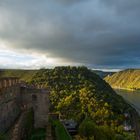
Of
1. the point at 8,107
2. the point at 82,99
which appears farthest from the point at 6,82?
the point at 82,99

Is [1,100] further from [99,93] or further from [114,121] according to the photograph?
[99,93]

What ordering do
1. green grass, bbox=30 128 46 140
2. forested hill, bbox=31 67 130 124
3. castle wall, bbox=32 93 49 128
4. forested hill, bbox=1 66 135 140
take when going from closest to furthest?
green grass, bbox=30 128 46 140
castle wall, bbox=32 93 49 128
forested hill, bbox=1 66 135 140
forested hill, bbox=31 67 130 124

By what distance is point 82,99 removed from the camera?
402 feet

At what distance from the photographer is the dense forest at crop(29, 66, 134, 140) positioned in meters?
101

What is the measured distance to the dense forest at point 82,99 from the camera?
332 ft

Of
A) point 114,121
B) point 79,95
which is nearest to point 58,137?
point 114,121

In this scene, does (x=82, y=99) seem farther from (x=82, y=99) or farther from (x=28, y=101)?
(x=28, y=101)

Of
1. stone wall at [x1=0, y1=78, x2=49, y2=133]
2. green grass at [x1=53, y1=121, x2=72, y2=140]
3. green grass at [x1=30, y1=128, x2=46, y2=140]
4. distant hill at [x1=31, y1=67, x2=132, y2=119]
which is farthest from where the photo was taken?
distant hill at [x1=31, y1=67, x2=132, y2=119]

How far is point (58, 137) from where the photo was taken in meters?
44.5

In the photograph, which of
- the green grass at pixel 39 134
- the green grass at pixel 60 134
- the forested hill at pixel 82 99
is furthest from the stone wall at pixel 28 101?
the forested hill at pixel 82 99

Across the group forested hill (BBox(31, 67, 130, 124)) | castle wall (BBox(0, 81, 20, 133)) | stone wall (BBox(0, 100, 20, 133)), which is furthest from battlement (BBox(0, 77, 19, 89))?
forested hill (BBox(31, 67, 130, 124))

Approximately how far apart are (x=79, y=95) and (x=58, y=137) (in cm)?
8155

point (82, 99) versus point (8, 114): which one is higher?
point (8, 114)

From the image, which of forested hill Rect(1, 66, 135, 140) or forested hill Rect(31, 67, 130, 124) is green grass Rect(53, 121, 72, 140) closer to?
forested hill Rect(1, 66, 135, 140)
